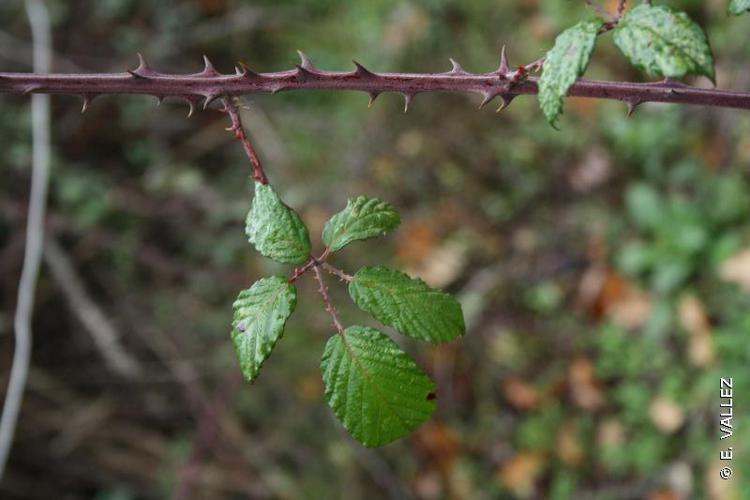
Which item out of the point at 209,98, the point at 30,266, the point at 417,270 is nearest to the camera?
the point at 209,98

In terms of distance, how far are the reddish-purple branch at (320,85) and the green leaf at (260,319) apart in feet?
0.75

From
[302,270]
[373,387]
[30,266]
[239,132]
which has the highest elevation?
[30,266]

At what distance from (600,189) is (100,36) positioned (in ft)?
8.26

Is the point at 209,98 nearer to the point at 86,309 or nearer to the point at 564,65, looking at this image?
the point at 564,65

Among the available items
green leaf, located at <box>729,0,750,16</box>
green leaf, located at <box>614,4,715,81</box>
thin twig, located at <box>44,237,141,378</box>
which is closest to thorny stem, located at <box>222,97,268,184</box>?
green leaf, located at <box>614,4,715,81</box>

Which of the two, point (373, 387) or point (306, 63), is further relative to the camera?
point (306, 63)

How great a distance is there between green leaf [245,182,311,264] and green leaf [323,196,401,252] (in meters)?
0.04

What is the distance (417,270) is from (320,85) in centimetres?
242

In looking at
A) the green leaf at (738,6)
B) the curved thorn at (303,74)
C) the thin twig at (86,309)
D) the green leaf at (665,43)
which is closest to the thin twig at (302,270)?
the curved thorn at (303,74)

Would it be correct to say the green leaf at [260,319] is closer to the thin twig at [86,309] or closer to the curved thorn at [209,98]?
the curved thorn at [209,98]

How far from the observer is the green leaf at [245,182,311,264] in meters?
0.90

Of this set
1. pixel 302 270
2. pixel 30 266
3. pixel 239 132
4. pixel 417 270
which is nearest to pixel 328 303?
pixel 302 270

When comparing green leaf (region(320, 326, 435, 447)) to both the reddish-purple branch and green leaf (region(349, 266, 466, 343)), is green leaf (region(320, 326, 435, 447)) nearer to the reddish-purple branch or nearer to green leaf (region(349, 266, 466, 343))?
green leaf (region(349, 266, 466, 343))

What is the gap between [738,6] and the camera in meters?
0.86
